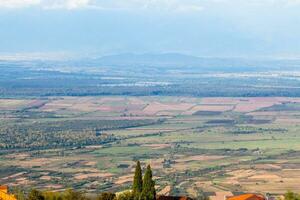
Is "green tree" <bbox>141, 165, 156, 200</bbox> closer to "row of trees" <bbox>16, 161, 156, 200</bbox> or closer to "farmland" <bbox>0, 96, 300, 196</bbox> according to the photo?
"row of trees" <bbox>16, 161, 156, 200</bbox>

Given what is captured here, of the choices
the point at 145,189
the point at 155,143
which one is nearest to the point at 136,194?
the point at 145,189

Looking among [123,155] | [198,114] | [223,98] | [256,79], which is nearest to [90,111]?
[198,114]

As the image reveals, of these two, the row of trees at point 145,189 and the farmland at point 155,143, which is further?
the farmland at point 155,143

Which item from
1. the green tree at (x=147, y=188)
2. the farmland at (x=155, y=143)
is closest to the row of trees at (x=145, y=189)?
the green tree at (x=147, y=188)

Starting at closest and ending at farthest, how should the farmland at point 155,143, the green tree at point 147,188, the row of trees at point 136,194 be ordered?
the row of trees at point 136,194, the green tree at point 147,188, the farmland at point 155,143

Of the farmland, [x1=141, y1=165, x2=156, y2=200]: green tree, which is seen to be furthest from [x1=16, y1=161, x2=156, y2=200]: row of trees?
the farmland

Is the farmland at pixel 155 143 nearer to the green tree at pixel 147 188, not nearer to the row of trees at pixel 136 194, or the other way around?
the row of trees at pixel 136 194

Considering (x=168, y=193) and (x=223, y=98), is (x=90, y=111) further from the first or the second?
(x=168, y=193)

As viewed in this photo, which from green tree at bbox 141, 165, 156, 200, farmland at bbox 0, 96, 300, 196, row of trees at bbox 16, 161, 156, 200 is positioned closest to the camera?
row of trees at bbox 16, 161, 156, 200

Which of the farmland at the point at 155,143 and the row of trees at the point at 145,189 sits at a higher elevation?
the row of trees at the point at 145,189
